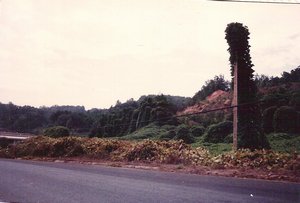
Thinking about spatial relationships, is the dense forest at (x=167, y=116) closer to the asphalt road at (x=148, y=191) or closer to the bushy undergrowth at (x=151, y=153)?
the bushy undergrowth at (x=151, y=153)

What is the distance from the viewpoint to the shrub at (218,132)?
4384 centimetres

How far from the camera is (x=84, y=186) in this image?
984 centimetres

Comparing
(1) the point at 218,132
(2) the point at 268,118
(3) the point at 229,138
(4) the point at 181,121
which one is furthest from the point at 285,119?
(4) the point at 181,121

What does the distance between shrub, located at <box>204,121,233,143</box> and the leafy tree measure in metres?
16.1

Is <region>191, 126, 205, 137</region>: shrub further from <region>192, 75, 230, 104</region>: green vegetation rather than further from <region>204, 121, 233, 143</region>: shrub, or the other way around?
<region>192, 75, 230, 104</region>: green vegetation

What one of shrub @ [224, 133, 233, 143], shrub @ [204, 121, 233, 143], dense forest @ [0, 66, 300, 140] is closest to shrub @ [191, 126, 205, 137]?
dense forest @ [0, 66, 300, 140]

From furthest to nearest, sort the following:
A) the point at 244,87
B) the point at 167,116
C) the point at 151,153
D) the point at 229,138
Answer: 1. the point at 167,116
2. the point at 229,138
3. the point at 244,87
4. the point at 151,153

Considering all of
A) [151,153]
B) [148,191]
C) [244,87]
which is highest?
[244,87]

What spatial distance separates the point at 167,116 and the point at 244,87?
4147cm

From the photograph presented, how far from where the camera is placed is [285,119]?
40750 millimetres

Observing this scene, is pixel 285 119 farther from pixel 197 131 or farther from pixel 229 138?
pixel 197 131

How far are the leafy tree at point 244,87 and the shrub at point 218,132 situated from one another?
16.1 m

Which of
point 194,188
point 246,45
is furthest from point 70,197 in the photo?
point 246,45

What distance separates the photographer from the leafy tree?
2555cm
